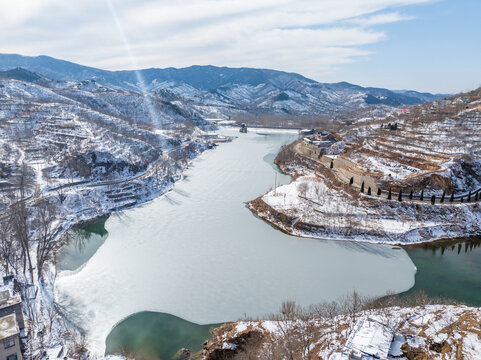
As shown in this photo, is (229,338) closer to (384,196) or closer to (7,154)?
(384,196)

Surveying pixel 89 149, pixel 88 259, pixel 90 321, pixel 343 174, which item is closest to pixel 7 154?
pixel 89 149

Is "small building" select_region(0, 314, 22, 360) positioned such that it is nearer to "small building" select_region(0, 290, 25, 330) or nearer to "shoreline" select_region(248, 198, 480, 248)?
"small building" select_region(0, 290, 25, 330)

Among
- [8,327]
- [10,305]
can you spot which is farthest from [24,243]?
[8,327]

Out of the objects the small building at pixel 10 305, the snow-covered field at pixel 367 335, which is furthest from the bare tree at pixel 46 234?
the snow-covered field at pixel 367 335

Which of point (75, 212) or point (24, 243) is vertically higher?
point (24, 243)

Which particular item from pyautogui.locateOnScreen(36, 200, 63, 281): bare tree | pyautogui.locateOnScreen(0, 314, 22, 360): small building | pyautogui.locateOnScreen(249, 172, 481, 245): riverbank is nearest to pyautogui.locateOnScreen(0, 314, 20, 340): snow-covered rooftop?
pyautogui.locateOnScreen(0, 314, 22, 360): small building

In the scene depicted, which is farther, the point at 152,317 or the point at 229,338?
the point at 152,317

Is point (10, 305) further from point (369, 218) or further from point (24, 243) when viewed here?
point (369, 218)
